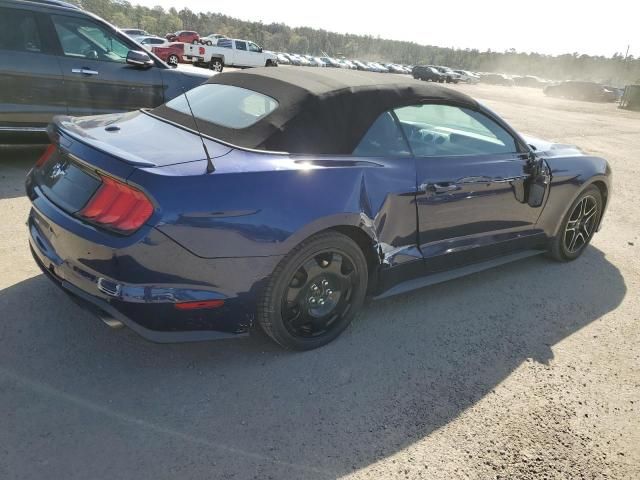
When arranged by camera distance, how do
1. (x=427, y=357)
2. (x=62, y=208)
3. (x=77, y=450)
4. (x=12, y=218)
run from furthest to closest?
(x=12, y=218) → (x=427, y=357) → (x=62, y=208) → (x=77, y=450)

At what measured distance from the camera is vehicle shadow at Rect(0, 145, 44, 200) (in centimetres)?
479

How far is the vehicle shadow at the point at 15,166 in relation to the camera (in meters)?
4.79

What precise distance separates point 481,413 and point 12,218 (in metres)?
3.91

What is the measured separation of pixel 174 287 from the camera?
7.41 feet

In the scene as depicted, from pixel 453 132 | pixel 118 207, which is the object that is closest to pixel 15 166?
pixel 118 207

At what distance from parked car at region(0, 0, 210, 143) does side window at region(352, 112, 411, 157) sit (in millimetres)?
3763

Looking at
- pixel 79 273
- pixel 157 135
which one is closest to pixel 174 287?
pixel 79 273

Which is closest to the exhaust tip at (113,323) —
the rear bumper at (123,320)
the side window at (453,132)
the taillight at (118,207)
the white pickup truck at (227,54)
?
the rear bumper at (123,320)

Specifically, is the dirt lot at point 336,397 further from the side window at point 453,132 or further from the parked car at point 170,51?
the parked car at point 170,51

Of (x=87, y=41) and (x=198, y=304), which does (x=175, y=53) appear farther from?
(x=198, y=304)

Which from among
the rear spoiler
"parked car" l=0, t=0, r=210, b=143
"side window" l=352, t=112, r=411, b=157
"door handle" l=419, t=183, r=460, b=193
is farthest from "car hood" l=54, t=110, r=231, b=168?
"parked car" l=0, t=0, r=210, b=143

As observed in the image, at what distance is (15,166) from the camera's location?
18.3 feet

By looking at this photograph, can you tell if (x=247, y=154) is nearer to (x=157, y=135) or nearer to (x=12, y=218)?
(x=157, y=135)

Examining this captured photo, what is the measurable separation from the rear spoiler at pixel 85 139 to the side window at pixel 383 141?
118 centimetres
